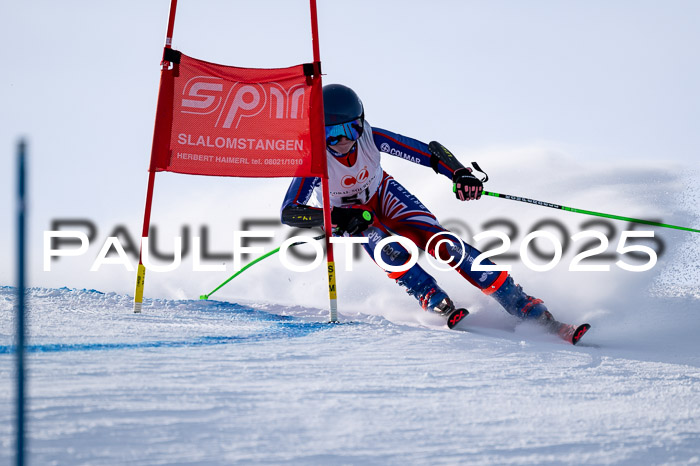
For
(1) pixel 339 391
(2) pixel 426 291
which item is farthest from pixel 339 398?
(2) pixel 426 291

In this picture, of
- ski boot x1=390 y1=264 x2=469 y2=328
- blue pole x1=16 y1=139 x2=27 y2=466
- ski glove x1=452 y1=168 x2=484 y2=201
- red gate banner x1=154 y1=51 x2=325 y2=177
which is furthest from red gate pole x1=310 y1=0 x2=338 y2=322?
blue pole x1=16 y1=139 x2=27 y2=466

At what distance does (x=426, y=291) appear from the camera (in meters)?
4.84

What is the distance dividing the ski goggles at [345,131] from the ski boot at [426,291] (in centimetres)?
95

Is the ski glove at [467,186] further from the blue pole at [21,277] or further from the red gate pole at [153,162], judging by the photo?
the blue pole at [21,277]

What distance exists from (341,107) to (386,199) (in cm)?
77

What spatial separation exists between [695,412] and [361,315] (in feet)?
9.15

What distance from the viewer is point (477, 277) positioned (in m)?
4.70

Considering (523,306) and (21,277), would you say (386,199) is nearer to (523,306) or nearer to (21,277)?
(523,306)

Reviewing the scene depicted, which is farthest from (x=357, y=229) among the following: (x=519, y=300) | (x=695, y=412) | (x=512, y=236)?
(x=512, y=236)

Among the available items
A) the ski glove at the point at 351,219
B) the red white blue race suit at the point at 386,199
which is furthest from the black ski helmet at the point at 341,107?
the ski glove at the point at 351,219

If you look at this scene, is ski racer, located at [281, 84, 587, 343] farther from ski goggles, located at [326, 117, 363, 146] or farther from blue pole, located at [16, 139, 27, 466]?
blue pole, located at [16, 139, 27, 466]

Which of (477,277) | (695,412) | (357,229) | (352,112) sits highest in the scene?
(352,112)

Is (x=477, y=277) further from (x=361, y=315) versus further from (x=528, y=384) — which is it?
(x=528, y=384)

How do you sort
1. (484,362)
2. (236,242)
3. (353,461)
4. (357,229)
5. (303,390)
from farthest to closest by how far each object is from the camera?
(236,242) → (357,229) → (484,362) → (303,390) → (353,461)
